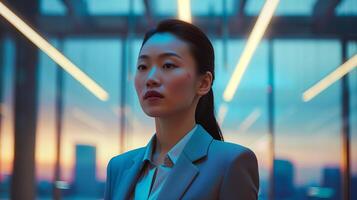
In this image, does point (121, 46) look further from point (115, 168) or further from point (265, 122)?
point (115, 168)

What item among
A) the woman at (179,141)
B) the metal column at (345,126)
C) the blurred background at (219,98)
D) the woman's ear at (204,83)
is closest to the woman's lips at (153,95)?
the woman at (179,141)

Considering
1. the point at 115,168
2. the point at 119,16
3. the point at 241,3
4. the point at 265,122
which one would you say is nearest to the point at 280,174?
the point at 265,122

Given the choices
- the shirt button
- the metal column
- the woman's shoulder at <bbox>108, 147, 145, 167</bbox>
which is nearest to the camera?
the shirt button

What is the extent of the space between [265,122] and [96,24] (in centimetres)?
306

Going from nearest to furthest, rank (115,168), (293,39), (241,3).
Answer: (115,168)
(241,3)
(293,39)

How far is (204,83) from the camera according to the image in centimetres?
130

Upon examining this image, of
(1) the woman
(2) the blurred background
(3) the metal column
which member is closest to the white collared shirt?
(1) the woman

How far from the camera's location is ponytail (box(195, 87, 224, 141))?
136cm

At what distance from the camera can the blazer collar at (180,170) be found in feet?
3.74

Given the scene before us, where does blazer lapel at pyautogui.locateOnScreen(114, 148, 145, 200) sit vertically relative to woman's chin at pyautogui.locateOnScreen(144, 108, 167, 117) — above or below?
below

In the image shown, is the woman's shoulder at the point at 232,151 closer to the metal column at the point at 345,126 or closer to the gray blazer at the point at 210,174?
the gray blazer at the point at 210,174

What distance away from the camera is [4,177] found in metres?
8.18

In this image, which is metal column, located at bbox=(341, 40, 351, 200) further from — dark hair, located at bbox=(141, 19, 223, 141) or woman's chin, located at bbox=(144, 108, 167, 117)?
woman's chin, located at bbox=(144, 108, 167, 117)

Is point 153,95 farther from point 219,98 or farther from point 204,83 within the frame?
point 219,98
